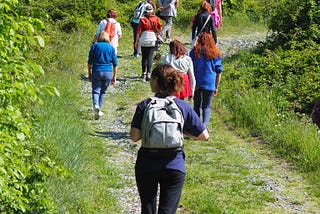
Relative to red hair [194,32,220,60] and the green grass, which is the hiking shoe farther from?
red hair [194,32,220,60]

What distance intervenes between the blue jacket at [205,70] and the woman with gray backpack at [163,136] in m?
4.54

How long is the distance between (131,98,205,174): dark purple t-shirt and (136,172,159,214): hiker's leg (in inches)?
2.2

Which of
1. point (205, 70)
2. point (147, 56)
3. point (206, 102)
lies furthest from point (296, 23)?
point (205, 70)

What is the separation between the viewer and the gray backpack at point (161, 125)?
5.49m

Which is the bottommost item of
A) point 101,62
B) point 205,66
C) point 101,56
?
point 101,62

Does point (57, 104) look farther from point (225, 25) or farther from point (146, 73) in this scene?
point (225, 25)

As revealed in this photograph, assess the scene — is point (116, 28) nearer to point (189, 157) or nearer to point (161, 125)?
point (189, 157)

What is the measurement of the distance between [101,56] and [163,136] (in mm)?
6125

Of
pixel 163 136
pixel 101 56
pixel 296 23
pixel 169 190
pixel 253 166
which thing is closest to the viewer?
pixel 163 136

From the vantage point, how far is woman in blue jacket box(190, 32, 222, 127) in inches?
396

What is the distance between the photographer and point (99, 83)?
1177cm

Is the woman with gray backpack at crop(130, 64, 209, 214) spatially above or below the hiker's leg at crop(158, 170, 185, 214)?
above

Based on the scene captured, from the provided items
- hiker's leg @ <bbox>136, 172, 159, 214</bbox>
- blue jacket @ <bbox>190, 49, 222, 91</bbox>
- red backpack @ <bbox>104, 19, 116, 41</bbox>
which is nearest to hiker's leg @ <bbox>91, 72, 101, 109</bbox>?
blue jacket @ <bbox>190, 49, 222, 91</bbox>

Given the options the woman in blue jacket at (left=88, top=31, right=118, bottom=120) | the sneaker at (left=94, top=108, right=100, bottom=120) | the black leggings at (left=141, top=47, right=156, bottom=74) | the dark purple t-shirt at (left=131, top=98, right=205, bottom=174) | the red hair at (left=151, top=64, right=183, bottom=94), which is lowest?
the sneaker at (left=94, top=108, right=100, bottom=120)
